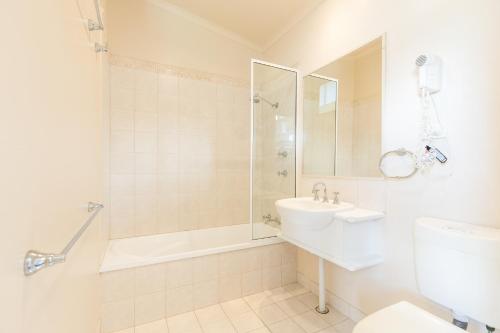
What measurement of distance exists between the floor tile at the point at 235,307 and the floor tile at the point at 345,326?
680 millimetres

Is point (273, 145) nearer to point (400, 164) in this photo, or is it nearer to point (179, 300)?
point (400, 164)

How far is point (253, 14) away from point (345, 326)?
2.93m

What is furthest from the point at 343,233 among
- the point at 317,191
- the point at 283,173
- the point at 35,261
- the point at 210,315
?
the point at 35,261

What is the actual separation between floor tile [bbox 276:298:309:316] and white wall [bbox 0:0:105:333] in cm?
143

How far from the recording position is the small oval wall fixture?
138cm

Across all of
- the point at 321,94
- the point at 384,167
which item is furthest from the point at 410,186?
the point at 321,94

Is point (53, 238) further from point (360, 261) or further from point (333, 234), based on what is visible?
point (360, 261)

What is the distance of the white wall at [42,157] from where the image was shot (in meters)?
0.44

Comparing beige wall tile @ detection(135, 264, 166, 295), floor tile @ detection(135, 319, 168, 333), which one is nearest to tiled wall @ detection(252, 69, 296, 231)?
beige wall tile @ detection(135, 264, 166, 295)

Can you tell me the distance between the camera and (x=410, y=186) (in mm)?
1390

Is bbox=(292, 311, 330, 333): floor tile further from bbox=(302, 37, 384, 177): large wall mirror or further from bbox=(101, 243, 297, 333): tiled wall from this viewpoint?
bbox=(302, 37, 384, 177): large wall mirror

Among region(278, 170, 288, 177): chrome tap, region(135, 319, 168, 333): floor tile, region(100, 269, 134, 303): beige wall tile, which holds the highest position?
region(278, 170, 288, 177): chrome tap

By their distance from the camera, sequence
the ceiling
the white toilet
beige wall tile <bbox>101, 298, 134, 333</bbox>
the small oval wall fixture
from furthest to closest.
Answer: the ceiling, beige wall tile <bbox>101, 298, 134, 333</bbox>, the small oval wall fixture, the white toilet

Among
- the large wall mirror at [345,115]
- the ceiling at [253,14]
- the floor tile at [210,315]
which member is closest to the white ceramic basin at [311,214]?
the large wall mirror at [345,115]
